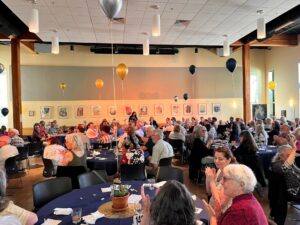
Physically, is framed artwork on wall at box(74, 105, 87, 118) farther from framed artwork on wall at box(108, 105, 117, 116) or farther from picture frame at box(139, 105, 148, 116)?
picture frame at box(139, 105, 148, 116)

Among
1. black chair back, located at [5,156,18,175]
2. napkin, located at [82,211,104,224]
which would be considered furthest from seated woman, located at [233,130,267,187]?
black chair back, located at [5,156,18,175]

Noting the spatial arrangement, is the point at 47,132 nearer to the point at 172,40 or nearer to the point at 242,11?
the point at 172,40

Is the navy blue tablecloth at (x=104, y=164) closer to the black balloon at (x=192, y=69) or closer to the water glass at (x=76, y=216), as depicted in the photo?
the water glass at (x=76, y=216)

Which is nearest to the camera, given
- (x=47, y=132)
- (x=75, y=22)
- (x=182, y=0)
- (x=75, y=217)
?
(x=75, y=217)

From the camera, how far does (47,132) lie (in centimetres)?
1278

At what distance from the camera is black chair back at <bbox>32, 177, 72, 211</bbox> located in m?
3.53

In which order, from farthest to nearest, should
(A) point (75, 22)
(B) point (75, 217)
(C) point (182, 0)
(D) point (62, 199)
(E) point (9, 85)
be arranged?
1. (E) point (9, 85)
2. (A) point (75, 22)
3. (C) point (182, 0)
4. (D) point (62, 199)
5. (B) point (75, 217)

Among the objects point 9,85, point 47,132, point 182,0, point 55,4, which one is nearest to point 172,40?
point 182,0


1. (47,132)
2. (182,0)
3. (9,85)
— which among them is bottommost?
(47,132)

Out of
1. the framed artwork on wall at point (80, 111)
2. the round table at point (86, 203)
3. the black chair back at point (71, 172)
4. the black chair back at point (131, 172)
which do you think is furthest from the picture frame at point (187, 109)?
the round table at point (86, 203)

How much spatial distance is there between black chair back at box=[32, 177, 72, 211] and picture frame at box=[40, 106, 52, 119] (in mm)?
12620

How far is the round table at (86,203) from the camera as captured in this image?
2617 mm

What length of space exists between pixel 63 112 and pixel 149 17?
9.30m

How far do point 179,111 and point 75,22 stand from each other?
366 inches
